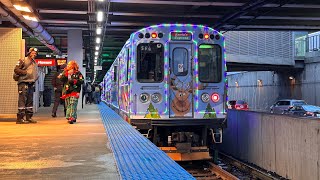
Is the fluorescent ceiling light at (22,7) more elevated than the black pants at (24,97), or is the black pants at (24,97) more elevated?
the fluorescent ceiling light at (22,7)

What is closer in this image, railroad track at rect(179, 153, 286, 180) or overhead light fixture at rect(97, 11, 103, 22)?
railroad track at rect(179, 153, 286, 180)

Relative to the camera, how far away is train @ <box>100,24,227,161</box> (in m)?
10.1

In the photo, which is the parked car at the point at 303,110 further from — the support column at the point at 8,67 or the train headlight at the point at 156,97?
the support column at the point at 8,67

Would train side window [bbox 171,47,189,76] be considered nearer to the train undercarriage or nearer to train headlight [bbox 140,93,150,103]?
train headlight [bbox 140,93,150,103]

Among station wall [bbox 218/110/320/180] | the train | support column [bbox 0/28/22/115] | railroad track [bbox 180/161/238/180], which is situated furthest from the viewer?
support column [bbox 0/28/22/115]

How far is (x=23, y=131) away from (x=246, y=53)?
32229 mm

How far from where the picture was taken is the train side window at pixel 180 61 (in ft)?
33.9

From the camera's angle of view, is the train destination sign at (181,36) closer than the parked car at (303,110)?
Yes

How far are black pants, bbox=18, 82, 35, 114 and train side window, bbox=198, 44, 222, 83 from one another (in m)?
4.63

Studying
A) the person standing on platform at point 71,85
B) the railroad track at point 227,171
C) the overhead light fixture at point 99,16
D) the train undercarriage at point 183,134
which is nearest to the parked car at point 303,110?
the railroad track at point 227,171

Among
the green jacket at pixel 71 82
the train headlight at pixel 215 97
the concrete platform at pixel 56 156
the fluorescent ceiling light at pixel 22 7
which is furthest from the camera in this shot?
the fluorescent ceiling light at pixel 22 7

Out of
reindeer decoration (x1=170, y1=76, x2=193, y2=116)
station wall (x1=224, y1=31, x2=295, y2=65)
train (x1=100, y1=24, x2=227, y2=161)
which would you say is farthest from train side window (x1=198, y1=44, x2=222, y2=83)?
station wall (x1=224, y1=31, x2=295, y2=65)

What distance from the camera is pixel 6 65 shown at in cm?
1157

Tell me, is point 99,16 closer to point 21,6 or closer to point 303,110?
point 21,6
